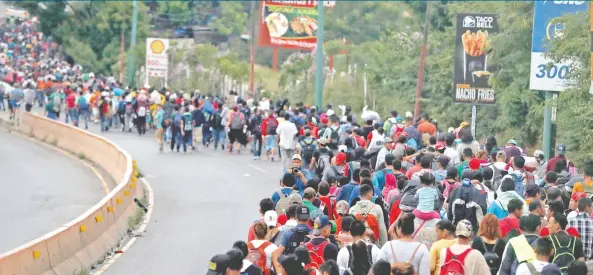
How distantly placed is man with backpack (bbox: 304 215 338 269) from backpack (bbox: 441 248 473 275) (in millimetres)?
1038

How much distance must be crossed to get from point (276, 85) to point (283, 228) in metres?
50.9

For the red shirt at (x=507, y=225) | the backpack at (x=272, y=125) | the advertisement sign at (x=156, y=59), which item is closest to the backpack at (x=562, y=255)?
the red shirt at (x=507, y=225)

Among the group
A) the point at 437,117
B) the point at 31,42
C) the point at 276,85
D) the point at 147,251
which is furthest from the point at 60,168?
the point at 31,42

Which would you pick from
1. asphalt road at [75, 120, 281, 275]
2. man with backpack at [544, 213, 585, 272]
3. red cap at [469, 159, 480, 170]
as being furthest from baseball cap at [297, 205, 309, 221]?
red cap at [469, 159, 480, 170]

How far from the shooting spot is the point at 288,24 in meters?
57.9

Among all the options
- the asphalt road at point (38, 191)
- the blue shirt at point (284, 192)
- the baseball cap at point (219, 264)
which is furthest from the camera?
the asphalt road at point (38, 191)

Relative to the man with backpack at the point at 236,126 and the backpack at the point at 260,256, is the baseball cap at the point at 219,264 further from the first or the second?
the man with backpack at the point at 236,126

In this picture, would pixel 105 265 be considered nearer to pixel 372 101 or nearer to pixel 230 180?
pixel 230 180

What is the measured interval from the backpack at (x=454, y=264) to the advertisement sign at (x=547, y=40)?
1297 centimetres

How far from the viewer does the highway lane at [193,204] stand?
18938 mm

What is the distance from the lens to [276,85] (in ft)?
209

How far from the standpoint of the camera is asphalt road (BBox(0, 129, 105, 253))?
74.2ft

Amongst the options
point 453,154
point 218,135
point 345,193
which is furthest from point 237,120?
point 345,193

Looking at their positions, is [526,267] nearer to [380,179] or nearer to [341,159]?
[380,179]
